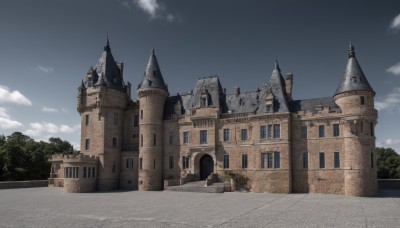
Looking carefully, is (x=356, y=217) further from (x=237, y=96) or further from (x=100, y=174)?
(x=100, y=174)

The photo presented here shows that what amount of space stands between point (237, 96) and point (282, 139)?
31.0 feet

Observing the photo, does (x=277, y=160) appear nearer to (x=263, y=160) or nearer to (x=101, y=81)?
(x=263, y=160)

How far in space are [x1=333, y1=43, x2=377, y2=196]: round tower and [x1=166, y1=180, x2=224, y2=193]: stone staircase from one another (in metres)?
13.9

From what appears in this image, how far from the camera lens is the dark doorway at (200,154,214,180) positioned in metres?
45.4

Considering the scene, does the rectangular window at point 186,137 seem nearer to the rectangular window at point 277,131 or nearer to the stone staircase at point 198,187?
the stone staircase at point 198,187

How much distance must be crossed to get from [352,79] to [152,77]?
84.5 ft

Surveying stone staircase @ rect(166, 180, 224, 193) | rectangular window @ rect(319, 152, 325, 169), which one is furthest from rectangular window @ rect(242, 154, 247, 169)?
rectangular window @ rect(319, 152, 325, 169)

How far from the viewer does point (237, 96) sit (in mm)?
46188

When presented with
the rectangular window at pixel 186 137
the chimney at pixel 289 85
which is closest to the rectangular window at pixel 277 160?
the chimney at pixel 289 85

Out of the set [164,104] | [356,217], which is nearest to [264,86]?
[164,104]

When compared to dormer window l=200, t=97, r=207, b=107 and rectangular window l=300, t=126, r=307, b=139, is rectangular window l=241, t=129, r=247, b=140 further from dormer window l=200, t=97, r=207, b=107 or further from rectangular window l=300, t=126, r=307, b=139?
rectangular window l=300, t=126, r=307, b=139

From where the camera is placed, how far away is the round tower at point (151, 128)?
149ft

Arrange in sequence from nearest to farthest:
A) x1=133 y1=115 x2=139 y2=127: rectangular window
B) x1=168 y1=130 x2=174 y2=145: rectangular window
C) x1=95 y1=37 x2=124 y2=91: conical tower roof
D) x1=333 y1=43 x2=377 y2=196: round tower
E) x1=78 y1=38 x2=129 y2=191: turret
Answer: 1. x1=333 y1=43 x2=377 y2=196: round tower
2. x1=78 y1=38 x2=129 y2=191: turret
3. x1=168 y1=130 x2=174 y2=145: rectangular window
4. x1=95 y1=37 x2=124 y2=91: conical tower roof
5. x1=133 y1=115 x2=139 y2=127: rectangular window

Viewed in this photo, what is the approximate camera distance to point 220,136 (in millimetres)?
44281
